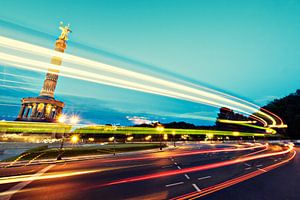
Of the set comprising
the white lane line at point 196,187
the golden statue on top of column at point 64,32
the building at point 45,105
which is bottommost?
the white lane line at point 196,187

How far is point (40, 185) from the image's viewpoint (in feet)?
30.6

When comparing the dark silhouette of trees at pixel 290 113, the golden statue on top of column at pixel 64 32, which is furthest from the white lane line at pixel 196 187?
the dark silhouette of trees at pixel 290 113

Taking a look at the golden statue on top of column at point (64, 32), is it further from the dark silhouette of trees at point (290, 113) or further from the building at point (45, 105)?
the dark silhouette of trees at point (290, 113)

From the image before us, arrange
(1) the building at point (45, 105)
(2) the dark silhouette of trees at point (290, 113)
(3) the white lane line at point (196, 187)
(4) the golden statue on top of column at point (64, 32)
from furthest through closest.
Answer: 1. (2) the dark silhouette of trees at point (290, 113)
2. (4) the golden statue on top of column at point (64, 32)
3. (1) the building at point (45, 105)
4. (3) the white lane line at point (196, 187)

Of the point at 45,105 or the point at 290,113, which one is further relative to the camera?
the point at 290,113

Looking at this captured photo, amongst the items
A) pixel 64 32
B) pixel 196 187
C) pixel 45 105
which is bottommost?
pixel 196 187

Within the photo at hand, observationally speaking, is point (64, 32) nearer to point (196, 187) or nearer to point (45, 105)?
point (45, 105)

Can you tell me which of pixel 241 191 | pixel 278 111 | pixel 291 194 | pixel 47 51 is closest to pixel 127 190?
pixel 241 191

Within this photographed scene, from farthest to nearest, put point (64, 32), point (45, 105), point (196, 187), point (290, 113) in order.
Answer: point (290, 113), point (64, 32), point (45, 105), point (196, 187)

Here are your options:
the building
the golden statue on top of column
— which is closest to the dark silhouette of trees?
the building

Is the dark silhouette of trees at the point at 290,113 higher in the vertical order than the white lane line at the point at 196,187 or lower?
higher

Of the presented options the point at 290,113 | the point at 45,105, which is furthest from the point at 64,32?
the point at 290,113

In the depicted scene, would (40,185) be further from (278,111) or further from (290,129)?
(278,111)

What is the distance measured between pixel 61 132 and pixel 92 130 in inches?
652
